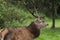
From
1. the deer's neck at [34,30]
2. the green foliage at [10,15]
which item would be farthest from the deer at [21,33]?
the green foliage at [10,15]

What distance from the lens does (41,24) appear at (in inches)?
358

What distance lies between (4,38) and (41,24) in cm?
177

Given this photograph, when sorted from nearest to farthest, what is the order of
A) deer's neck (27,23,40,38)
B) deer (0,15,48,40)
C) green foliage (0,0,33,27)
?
deer (0,15,48,40) → deer's neck (27,23,40,38) → green foliage (0,0,33,27)

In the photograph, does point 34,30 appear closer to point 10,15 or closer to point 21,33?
point 21,33

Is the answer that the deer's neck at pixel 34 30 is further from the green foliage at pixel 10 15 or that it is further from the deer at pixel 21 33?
the green foliage at pixel 10 15

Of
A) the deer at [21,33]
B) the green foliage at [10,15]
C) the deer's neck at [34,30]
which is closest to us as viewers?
the deer at [21,33]

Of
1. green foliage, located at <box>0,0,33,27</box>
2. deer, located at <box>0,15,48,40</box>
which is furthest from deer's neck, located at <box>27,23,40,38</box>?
green foliage, located at <box>0,0,33,27</box>

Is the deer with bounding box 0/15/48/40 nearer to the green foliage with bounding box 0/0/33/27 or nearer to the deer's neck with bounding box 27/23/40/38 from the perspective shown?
the deer's neck with bounding box 27/23/40/38

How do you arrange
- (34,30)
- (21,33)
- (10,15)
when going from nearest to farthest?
(21,33)
(34,30)
(10,15)

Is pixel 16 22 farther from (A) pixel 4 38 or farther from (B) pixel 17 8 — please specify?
(A) pixel 4 38

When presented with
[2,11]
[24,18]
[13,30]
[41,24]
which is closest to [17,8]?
[24,18]

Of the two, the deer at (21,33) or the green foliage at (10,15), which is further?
the green foliage at (10,15)

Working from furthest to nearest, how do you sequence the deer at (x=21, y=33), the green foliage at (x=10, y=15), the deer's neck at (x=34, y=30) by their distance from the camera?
the green foliage at (x=10, y=15), the deer's neck at (x=34, y=30), the deer at (x=21, y=33)

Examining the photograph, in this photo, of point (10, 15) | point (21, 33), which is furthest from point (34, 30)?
point (10, 15)
